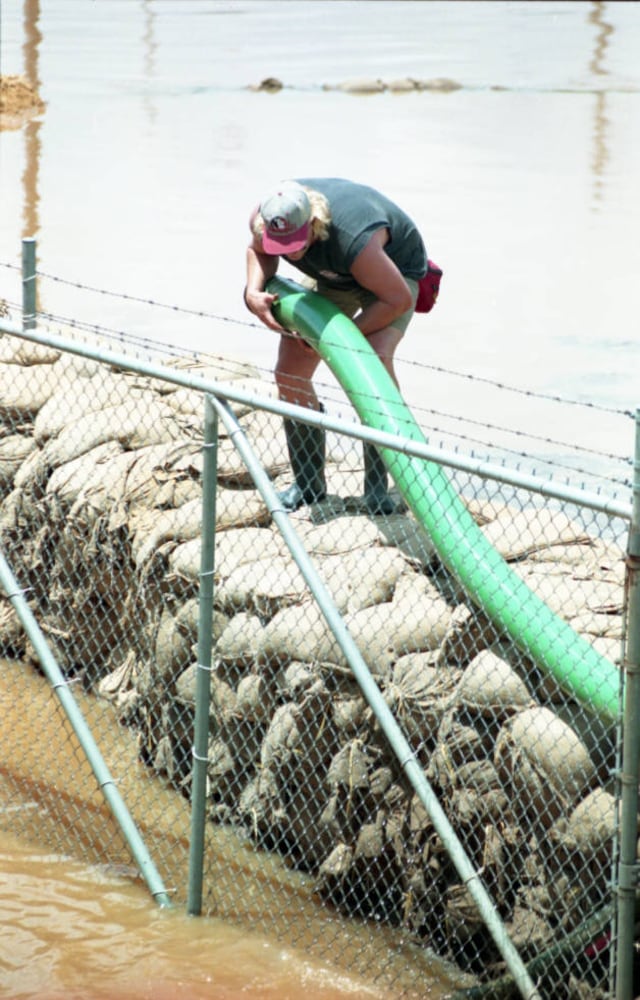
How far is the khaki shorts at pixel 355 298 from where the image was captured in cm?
659

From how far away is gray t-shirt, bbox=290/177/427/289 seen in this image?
623 cm

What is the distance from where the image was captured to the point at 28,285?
18.9ft

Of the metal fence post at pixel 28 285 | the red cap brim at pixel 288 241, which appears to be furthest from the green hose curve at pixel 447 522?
the metal fence post at pixel 28 285

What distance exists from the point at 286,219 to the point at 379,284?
18.8 inches

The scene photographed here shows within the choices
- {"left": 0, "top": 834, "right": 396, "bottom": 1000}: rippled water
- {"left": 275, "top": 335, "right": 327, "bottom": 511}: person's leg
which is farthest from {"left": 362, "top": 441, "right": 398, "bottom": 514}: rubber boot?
{"left": 0, "top": 834, "right": 396, "bottom": 1000}: rippled water

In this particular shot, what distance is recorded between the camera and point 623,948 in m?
4.52

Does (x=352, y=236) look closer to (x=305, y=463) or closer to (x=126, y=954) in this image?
(x=305, y=463)

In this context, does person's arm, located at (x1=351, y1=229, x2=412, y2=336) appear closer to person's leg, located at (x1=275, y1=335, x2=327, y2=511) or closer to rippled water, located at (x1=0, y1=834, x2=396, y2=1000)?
person's leg, located at (x1=275, y1=335, x2=327, y2=511)

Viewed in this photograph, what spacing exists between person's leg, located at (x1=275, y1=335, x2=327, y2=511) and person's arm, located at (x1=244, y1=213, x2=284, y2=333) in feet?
0.43

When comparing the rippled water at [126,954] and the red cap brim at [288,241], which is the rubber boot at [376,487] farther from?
the rippled water at [126,954]

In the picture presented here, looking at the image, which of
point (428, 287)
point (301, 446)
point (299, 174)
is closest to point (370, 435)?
point (301, 446)

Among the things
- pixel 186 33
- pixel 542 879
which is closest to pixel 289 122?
pixel 186 33

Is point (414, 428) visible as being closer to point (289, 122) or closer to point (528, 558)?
point (528, 558)

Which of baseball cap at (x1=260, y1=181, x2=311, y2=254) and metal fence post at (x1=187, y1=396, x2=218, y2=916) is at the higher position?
baseball cap at (x1=260, y1=181, x2=311, y2=254)
